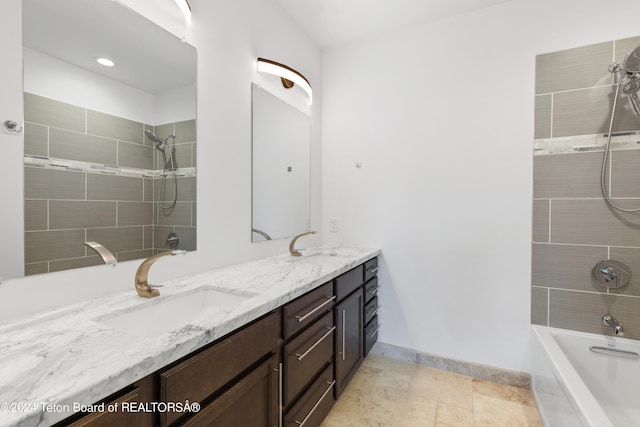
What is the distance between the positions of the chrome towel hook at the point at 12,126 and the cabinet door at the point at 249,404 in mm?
1015

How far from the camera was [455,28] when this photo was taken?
219 centimetres

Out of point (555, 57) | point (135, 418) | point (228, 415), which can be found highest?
point (555, 57)

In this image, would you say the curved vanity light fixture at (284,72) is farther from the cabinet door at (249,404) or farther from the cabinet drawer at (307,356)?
the cabinet door at (249,404)

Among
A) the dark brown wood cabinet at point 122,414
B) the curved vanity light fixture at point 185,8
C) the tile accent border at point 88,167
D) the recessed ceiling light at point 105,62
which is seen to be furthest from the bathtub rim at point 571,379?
the curved vanity light fixture at point 185,8

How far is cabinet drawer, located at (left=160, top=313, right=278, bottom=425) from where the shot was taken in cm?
74

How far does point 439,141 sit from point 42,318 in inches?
93.4

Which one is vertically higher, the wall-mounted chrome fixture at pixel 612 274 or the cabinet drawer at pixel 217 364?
the wall-mounted chrome fixture at pixel 612 274

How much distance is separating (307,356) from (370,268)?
3.29 ft

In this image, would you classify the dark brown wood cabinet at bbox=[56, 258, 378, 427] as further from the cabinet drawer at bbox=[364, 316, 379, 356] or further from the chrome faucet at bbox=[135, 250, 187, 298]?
the chrome faucet at bbox=[135, 250, 187, 298]

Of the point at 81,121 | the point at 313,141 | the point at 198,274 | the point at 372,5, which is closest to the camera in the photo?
the point at 81,121

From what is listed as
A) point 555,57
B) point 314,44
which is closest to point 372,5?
point 314,44

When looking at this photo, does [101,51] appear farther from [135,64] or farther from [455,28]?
[455,28]

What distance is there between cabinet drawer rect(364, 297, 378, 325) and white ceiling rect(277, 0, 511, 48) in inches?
84.9

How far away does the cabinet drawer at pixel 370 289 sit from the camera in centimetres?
213
